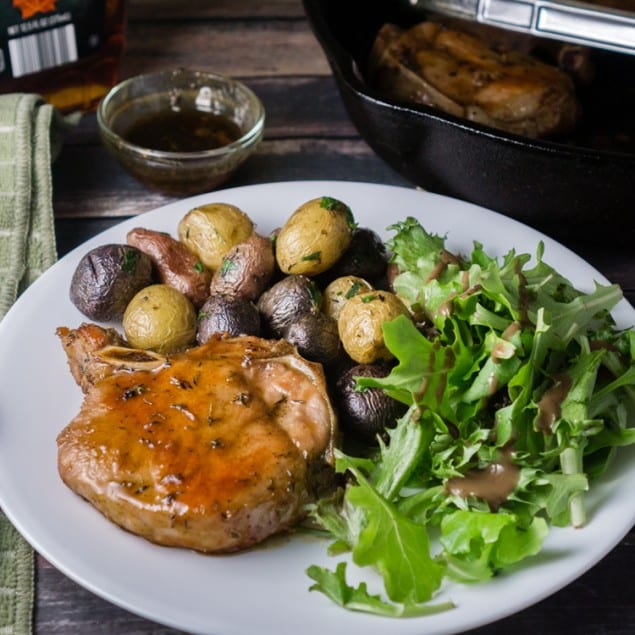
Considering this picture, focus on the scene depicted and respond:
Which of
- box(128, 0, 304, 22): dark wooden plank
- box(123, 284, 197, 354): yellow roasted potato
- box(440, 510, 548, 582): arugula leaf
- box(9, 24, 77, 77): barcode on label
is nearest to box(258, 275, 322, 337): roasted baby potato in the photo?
box(123, 284, 197, 354): yellow roasted potato

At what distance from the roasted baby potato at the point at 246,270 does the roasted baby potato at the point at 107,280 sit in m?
0.13

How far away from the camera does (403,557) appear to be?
1.20m

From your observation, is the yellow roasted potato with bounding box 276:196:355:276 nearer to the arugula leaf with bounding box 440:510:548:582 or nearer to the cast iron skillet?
the cast iron skillet

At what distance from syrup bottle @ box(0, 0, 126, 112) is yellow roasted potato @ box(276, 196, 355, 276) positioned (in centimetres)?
88

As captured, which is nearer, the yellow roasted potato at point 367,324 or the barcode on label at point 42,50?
the yellow roasted potato at point 367,324

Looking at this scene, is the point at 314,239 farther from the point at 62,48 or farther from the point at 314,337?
the point at 62,48

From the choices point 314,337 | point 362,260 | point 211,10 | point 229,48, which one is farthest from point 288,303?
point 211,10

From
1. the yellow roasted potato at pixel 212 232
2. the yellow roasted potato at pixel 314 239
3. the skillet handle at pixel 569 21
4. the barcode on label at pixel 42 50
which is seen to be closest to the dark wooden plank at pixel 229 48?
the barcode on label at pixel 42 50

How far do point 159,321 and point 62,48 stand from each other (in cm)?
94

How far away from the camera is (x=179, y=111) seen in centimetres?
224

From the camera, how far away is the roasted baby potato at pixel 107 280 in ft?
5.23

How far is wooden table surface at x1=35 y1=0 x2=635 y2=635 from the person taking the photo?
4.49ft

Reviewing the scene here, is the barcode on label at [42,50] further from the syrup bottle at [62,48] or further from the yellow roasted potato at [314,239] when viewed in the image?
the yellow roasted potato at [314,239]

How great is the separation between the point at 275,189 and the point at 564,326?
69 cm
